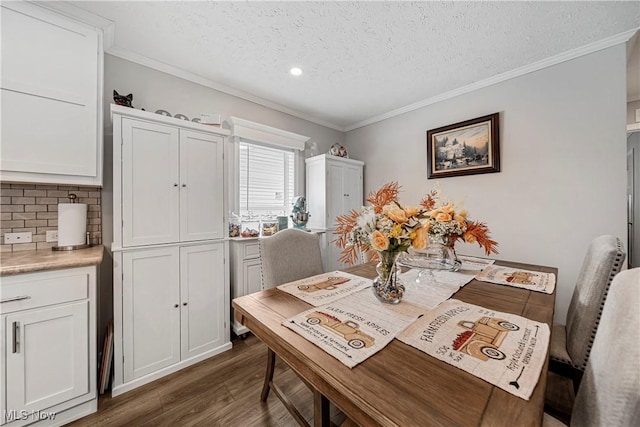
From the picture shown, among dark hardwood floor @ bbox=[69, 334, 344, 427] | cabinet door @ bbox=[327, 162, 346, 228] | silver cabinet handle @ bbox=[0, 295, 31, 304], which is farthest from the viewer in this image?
cabinet door @ bbox=[327, 162, 346, 228]

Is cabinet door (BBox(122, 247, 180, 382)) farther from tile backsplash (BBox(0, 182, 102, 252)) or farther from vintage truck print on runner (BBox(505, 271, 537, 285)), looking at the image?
vintage truck print on runner (BBox(505, 271, 537, 285))

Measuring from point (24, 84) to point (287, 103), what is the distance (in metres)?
2.18

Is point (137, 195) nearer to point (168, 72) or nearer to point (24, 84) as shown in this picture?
point (24, 84)

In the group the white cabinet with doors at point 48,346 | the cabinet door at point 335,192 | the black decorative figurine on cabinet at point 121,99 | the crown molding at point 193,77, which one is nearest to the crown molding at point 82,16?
the crown molding at point 193,77

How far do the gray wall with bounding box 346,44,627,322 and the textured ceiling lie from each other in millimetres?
252

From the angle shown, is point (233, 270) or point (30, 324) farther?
point (233, 270)

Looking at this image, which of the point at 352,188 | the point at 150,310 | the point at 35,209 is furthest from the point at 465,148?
the point at 35,209

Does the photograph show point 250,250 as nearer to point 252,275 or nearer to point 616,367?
point 252,275

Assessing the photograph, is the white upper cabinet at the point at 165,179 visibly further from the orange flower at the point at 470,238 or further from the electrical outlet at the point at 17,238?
the orange flower at the point at 470,238

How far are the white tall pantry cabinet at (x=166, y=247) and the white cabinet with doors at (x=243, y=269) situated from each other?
0.13 m

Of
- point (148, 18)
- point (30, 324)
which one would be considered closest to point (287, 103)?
point (148, 18)

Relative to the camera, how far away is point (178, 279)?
1.92 metres

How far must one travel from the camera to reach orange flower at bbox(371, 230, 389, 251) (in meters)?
1.00

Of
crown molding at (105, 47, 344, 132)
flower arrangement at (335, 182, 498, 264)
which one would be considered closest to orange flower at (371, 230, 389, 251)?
flower arrangement at (335, 182, 498, 264)
